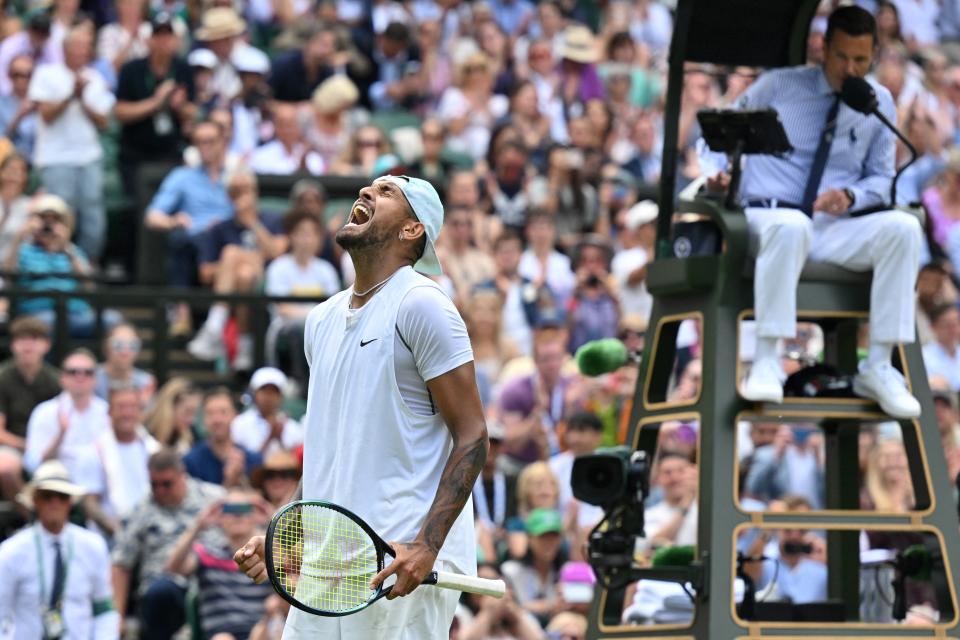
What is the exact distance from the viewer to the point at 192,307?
54.6 ft

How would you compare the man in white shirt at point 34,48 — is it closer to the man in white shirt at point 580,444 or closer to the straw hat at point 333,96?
the straw hat at point 333,96

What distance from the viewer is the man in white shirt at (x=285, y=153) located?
17922mm

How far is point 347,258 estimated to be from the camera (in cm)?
1627

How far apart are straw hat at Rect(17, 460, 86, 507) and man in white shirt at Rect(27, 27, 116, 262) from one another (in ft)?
16.3

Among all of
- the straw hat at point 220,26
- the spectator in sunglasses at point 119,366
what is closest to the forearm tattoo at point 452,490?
the spectator in sunglasses at point 119,366

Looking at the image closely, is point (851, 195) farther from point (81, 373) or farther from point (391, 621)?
point (81, 373)

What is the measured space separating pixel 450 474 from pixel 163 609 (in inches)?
258

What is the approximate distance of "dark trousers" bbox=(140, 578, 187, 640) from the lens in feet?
41.3

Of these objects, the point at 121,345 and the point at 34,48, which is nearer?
the point at 121,345

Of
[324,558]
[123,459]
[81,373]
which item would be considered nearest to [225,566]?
[123,459]

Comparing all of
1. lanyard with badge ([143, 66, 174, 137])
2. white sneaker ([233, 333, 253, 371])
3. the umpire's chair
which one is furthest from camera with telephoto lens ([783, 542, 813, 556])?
lanyard with badge ([143, 66, 174, 137])

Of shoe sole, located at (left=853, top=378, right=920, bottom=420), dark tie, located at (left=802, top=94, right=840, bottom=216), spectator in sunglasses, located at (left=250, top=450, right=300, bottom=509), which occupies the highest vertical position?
dark tie, located at (left=802, top=94, right=840, bottom=216)

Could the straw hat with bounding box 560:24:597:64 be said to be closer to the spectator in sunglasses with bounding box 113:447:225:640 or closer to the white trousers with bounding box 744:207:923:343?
the spectator in sunglasses with bounding box 113:447:225:640

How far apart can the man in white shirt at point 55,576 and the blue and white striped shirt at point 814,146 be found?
4.79 m
